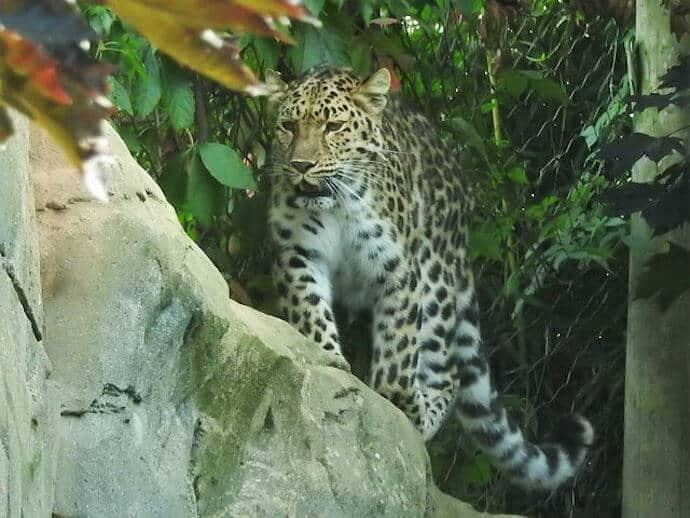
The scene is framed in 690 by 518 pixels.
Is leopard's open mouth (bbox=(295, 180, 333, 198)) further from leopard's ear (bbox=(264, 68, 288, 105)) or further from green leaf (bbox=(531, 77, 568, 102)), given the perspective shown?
green leaf (bbox=(531, 77, 568, 102))

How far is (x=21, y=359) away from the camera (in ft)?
8.30

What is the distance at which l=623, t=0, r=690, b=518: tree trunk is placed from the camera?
16.8ft

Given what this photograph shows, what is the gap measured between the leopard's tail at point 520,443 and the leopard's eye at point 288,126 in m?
1.48

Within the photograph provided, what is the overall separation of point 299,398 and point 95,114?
358 centimetres

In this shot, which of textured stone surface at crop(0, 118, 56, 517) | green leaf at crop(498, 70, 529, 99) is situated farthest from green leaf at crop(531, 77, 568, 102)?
textured stone surface at crop(0, 118, 56, 517)

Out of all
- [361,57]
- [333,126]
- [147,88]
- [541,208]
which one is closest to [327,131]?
[333,126]

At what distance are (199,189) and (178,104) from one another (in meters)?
0.37

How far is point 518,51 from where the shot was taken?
258 inches

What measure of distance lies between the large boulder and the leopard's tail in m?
1.58

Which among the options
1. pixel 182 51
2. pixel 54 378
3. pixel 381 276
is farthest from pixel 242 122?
pixel 182 51

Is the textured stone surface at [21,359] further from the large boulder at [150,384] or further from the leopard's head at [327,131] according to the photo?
→ the leopard's head at [327,131]

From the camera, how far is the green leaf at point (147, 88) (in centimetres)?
421

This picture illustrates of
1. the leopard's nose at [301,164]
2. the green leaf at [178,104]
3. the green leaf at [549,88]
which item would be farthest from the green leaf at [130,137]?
the green leaf at [549,88]

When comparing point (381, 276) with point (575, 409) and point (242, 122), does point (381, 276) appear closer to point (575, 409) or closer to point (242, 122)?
point (242, 122)
